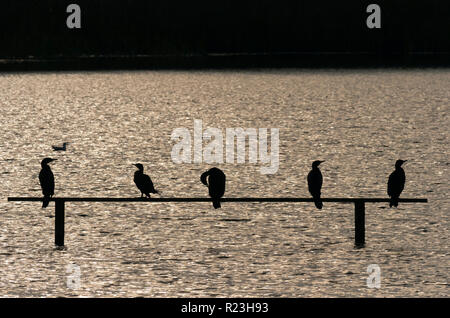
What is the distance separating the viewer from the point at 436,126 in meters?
64.5

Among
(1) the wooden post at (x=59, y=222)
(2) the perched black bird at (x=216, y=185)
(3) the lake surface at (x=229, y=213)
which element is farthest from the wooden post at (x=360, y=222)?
(1) the wooden post at (x=59, y=222)

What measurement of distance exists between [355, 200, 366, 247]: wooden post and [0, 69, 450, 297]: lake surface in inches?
19.0

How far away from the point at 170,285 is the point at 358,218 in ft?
15.4

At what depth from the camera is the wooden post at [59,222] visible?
23.0 meters

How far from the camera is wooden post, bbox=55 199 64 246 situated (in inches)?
904

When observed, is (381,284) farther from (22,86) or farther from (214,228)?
(22,86)
